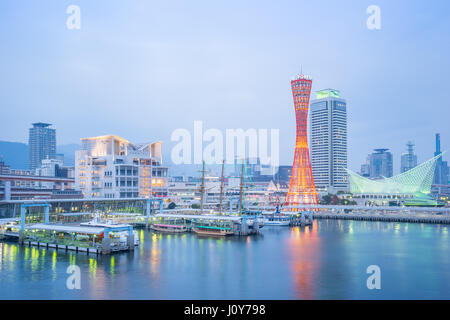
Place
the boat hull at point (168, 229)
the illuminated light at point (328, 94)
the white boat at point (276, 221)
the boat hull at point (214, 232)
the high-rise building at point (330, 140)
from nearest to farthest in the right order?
the boat hull at point (214, 232)
the boat hull at point (168, 229)
the white boat at point (276, 221)
the high-rise building at point (330, 140)
the illuminated light at point (328, 94)

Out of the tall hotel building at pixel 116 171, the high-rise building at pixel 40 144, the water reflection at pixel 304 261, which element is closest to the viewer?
the water reflection at pixel 304 261

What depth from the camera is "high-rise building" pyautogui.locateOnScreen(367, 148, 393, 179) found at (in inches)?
7382

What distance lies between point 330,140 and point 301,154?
188 ft

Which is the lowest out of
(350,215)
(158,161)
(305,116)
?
(350,215)

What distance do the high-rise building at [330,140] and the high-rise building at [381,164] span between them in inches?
3411

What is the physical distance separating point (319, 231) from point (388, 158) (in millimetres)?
168478

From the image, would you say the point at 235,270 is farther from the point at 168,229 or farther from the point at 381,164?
the point at 381,164

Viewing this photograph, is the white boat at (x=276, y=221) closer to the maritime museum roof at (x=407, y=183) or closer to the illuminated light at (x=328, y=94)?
the maritime museum roof at (x=407, y=183)

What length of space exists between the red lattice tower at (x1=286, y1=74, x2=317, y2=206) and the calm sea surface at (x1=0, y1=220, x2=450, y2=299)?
78.3ft

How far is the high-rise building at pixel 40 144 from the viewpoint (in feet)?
580

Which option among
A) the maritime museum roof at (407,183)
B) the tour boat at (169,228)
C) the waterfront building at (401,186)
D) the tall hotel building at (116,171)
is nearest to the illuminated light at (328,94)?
the waterfront building at (401,186)
